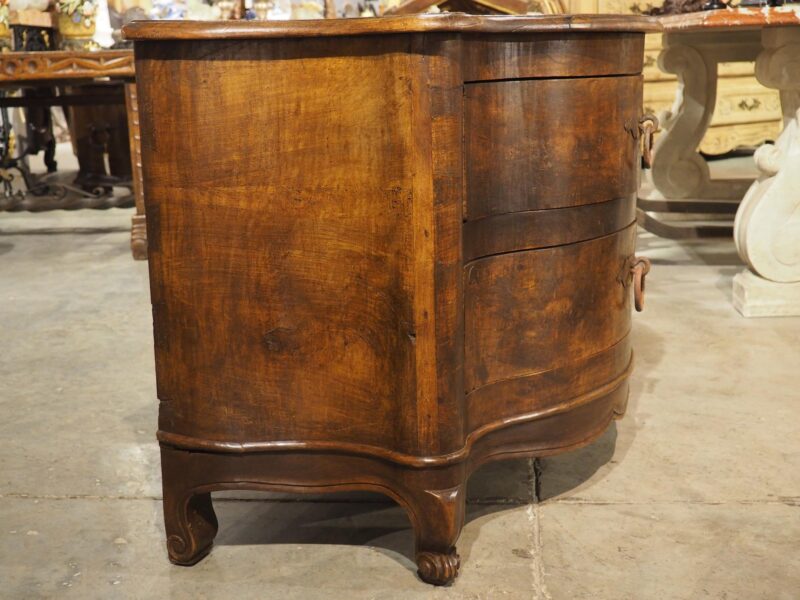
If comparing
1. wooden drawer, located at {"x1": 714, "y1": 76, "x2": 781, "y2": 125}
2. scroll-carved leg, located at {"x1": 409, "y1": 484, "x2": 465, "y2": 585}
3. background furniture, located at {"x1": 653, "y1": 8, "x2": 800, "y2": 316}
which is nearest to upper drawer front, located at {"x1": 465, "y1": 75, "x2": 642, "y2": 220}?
scroll-carved leg, located at {"x1": 409, "y1": 484, "x2": 465, "y2": 585}

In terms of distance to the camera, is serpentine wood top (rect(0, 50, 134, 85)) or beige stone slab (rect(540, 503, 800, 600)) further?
serpentine wood top (rect(0, 50, 134, 85))

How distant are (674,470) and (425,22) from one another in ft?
4.09

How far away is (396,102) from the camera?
1.62m

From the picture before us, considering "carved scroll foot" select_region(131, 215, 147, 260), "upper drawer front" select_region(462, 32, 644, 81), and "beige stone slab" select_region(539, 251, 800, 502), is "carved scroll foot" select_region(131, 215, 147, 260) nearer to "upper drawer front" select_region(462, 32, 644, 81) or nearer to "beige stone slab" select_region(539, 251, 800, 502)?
"beige stone slab" select_region(539, 251, 800, 502)

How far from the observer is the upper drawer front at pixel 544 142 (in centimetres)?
172

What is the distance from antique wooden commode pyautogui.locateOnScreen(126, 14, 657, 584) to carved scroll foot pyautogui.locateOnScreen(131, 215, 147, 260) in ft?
9.95

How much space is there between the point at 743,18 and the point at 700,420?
1.49 metres

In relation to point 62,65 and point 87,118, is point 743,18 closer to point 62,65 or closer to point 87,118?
point 62,65

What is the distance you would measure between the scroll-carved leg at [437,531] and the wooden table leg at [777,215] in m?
2.10

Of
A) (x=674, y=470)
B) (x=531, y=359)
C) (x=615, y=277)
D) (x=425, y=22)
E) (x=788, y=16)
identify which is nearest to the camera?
(x=425, y=22)

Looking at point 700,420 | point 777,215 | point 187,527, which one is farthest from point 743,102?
point 187,527

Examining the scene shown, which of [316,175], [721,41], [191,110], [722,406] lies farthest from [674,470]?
[721,41]

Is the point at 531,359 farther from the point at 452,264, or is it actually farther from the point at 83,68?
the point at 83,68

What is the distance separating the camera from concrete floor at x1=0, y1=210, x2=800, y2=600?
1.83m
